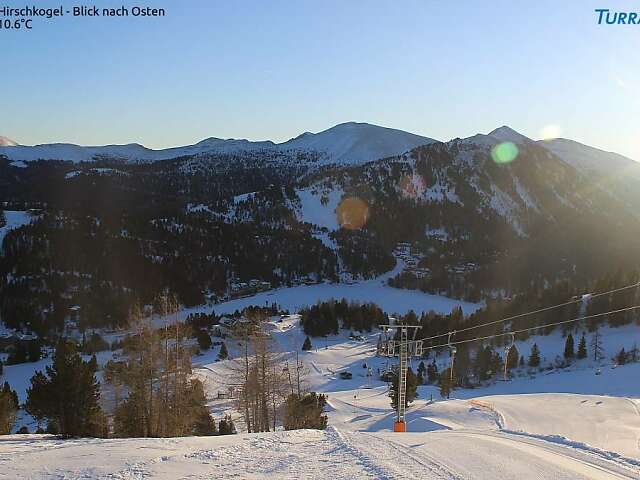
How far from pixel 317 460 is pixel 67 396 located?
53.8 feet

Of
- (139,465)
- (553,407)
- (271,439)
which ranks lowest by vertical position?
(553,407)

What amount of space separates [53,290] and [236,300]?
4605 centimetres

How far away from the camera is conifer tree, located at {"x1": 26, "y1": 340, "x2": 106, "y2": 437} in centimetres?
2578

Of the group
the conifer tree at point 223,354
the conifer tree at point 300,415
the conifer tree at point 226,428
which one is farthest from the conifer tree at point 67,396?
the conifer tree at point 223,354

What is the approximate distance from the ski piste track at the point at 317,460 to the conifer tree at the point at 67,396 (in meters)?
8.88

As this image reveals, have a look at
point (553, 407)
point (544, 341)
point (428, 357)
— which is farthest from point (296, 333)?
point (553, 407)

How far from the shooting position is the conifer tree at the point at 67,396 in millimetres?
25781

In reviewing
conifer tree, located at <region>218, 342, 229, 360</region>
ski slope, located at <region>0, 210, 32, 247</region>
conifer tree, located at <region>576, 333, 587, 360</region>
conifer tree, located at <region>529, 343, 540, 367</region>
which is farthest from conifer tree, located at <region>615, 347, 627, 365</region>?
ski slope, located at <region>0, 210, 32, 247</region>

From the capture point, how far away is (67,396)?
1016 inches

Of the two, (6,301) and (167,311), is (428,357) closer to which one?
(167,311)

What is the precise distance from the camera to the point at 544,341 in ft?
287

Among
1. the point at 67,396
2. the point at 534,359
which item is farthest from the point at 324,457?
the point at 534,359

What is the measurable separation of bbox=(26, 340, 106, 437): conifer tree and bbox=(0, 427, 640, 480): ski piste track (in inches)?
350

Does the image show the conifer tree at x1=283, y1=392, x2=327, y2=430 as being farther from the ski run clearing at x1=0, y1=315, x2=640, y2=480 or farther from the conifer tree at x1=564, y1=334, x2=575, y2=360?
the conifer tree at x1=564, y1=334, x2=575, y2=360
